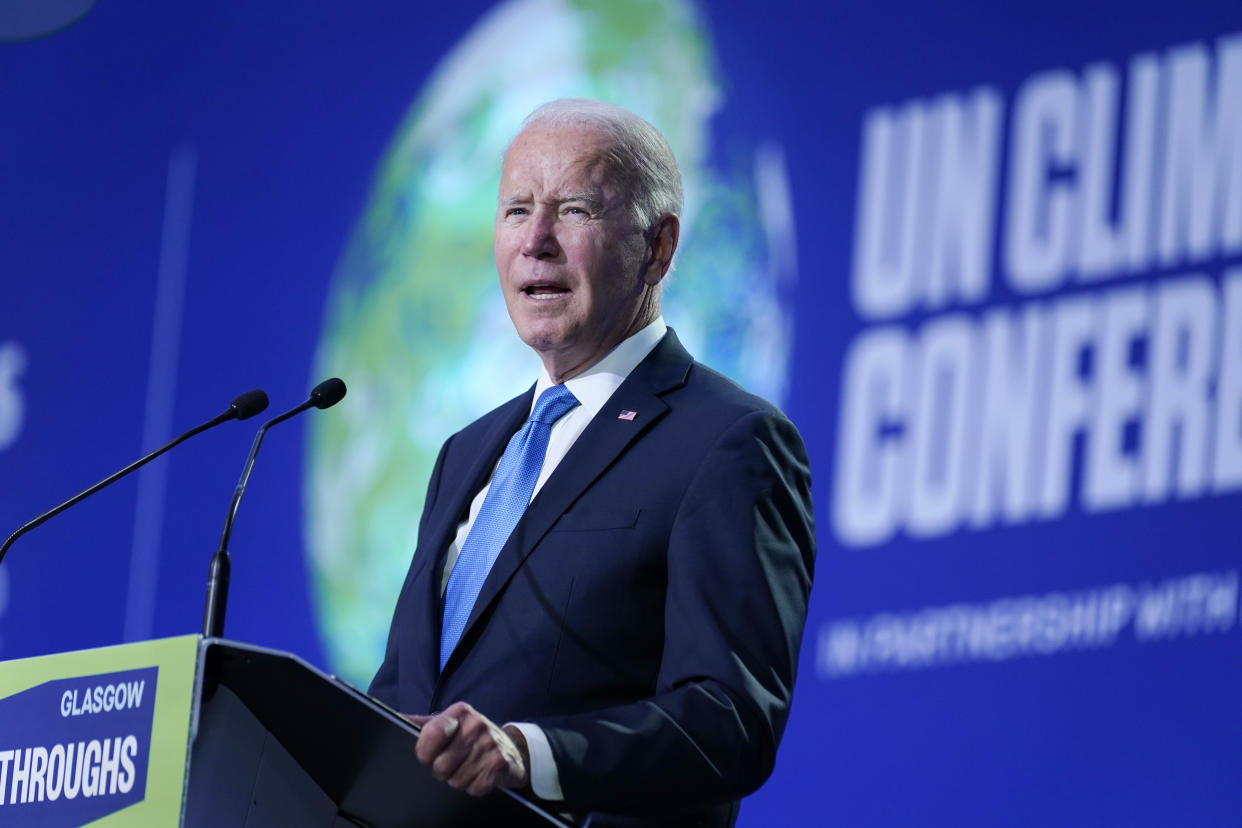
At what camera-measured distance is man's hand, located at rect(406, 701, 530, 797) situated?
147 centimetres

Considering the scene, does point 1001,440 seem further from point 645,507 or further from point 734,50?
point 645,507

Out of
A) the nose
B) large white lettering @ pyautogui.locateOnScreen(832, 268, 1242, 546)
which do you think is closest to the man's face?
the nose

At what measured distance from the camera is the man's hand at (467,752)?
1.47 meters

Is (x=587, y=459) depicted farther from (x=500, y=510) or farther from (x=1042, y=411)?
(x=1042, y=411)

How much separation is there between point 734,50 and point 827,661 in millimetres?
1578

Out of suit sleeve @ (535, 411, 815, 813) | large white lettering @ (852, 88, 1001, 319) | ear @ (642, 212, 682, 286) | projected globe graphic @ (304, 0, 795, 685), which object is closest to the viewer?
suit sleeve @ (535, 411, 815, 813)

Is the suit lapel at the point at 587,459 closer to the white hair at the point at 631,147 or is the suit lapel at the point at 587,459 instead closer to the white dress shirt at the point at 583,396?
the white dress shirt at the point at 583,396

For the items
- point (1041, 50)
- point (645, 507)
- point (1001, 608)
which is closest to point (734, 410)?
point (645, 507)

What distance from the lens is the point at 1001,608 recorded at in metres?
3.41

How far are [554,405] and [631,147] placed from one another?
365 mm

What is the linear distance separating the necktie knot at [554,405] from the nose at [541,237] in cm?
18

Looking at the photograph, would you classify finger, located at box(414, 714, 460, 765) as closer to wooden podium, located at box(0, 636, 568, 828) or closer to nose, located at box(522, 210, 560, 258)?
wooden podium, located at box(0, 636, 568, 828)

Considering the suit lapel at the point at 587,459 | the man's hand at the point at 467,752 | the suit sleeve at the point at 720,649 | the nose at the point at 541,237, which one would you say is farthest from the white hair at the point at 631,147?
the man's hand at the point at 467,752

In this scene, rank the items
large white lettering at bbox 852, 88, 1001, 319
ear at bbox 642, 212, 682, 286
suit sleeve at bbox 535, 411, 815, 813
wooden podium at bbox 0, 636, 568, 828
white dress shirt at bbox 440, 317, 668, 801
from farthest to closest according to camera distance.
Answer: large white lettering at bbox 852, 88, 1001, 319 → ear at bbox 642, 212, 682, 286 → white dress shirt at bbox 440, 317, 668, 801 → suit sleeve at bbox 535, 411, 815, 813 → wooden podium at bbox 0, 636, 568, 828
